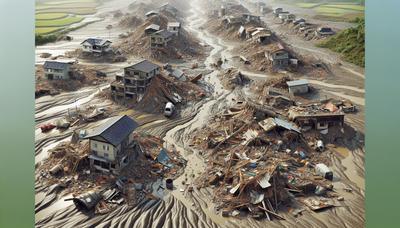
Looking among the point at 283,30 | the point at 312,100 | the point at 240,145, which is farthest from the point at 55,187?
the point at 283,30

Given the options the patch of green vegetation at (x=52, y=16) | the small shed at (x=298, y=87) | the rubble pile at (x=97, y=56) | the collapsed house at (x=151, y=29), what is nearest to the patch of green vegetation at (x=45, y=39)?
the patch of green vegetation at (x=52, y=16)

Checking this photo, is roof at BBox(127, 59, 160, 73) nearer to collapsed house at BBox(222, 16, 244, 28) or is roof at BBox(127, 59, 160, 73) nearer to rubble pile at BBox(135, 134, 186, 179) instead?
rubble pile at BBox(135, 134, 186, 179)

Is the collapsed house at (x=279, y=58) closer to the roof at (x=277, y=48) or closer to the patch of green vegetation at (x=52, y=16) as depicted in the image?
the roof at (x=277, y=48)

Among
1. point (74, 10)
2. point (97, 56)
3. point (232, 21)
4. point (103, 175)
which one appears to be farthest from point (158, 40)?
point (103, 175)

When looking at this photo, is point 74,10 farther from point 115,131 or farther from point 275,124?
point 275,124

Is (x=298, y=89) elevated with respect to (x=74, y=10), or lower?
lower

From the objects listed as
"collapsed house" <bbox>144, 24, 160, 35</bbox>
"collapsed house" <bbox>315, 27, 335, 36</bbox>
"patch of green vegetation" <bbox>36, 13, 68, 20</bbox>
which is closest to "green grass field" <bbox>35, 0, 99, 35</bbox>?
"patch of green vegetation" <bbox>36, 13, 68, 20</bbox>
